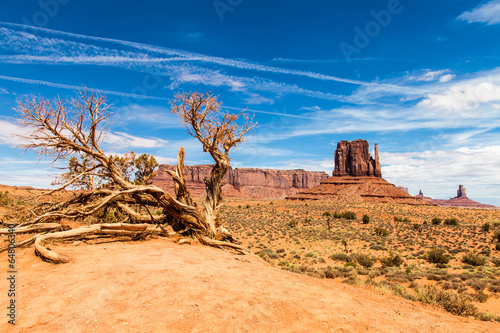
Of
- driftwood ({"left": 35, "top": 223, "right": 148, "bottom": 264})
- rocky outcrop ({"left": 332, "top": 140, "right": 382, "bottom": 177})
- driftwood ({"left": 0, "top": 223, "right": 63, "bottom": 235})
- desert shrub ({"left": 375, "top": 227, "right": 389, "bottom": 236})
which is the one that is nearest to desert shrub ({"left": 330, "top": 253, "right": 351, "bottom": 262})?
driftwood ({"left": 35, "top": 223, "right": 148, "bottom": 264})

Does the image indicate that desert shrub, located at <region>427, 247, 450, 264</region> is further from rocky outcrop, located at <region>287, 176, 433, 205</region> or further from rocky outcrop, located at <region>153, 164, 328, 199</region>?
rocky outcrop, located at <region>153, 164, 328, 199</region>

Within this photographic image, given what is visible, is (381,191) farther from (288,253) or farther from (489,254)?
(288,253)

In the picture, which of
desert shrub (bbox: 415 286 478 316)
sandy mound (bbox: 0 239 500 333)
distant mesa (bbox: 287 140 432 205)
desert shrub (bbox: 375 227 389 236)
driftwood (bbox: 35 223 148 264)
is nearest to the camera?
sandy mound (bbox: 0 239 500 333)

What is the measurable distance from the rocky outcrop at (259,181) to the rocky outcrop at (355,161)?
69236mm

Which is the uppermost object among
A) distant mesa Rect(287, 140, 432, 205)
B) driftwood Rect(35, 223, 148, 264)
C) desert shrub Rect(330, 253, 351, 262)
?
distant mesa Rect(287, 140, 432, 205)

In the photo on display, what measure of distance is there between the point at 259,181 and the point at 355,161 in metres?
87.4

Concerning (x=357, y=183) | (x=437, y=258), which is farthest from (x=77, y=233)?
(x=357, y=183)

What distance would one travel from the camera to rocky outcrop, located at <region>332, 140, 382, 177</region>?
10906 centimetres

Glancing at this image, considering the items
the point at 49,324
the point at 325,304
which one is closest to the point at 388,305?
the point at 325,304

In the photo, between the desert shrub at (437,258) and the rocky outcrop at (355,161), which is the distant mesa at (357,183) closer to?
the rocky outcrop at (355,161)

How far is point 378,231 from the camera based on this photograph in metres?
28.4

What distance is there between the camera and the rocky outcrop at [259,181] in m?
172

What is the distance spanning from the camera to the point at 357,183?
9819 centimetres

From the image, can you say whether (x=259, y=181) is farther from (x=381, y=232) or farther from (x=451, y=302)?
(x=451, y=302)
